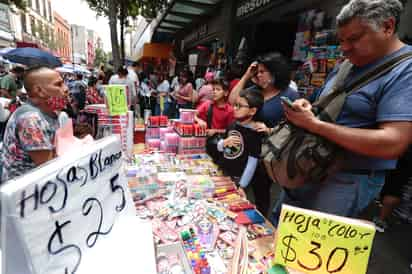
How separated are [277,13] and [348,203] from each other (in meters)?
Answer: 4.75

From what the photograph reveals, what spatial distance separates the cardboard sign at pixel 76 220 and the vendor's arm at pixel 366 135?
87 centimetres

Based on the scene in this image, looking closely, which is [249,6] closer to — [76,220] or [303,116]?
[303,116]

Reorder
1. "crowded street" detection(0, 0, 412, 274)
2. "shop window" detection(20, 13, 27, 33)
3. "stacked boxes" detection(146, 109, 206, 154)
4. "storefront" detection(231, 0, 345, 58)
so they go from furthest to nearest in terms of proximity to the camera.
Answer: "shop window" detection(20, 13, 27, 33)
"storefront" detection(231, 0, 345, 58)
"stacked boxes" detection(146, 109, 206, 154)
"crowded street" detection(0, 0, 412, 274)

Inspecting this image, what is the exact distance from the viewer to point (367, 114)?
1.10 meters

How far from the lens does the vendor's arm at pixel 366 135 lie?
991 mm

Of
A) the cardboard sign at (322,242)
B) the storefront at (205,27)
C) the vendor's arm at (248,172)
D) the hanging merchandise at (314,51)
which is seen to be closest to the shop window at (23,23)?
the storefront at (205,27)

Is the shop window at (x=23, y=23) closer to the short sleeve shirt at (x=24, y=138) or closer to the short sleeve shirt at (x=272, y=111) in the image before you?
the short sleeve shirt at (x=24, y=138)

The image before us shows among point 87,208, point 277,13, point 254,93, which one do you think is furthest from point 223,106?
point 277,13

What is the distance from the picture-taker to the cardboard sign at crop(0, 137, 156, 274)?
625mm

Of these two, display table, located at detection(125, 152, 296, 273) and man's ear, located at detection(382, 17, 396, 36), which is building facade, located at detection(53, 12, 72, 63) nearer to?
display table, located at detection(125, 152, 296, 273)

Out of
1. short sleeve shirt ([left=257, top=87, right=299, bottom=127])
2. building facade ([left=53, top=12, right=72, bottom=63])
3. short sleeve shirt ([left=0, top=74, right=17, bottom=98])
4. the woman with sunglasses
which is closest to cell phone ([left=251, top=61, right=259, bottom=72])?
the woman with sunglasses

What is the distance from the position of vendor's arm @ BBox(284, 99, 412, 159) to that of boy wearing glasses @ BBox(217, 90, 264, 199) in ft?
2.53

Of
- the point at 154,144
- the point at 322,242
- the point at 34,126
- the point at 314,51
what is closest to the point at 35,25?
the point at 314,51

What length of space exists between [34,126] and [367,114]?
5.74 ft
